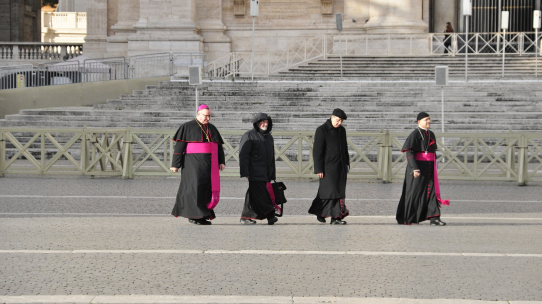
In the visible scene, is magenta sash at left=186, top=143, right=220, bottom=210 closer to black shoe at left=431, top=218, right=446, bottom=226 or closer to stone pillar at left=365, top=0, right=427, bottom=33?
black shoe at left=431, top=218, right=446, bottom=226

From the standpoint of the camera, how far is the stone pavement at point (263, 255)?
615 centimetres

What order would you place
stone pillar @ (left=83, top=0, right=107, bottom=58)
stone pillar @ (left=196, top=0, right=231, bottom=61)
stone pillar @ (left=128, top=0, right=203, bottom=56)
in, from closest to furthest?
stone pillar @ (left=128, top=0, right=203, bottom=56)
stone pillar @ (left=196, top=0, right=231, bottom=61)
stone pillar @ (left=83, top=0, right=107, bottom=58)

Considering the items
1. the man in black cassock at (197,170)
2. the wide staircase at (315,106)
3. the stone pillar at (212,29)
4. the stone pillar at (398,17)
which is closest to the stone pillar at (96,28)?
the stone pillar at (212,29)

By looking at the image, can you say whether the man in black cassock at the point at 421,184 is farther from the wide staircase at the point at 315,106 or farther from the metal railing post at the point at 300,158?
the wide staircase at the point at 315,106

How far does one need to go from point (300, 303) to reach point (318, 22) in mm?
29415

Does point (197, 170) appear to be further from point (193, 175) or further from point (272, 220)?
point (272, 220)

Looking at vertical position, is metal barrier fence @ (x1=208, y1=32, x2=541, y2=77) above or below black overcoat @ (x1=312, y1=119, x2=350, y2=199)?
above

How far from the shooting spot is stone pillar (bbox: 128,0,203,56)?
3231 cm

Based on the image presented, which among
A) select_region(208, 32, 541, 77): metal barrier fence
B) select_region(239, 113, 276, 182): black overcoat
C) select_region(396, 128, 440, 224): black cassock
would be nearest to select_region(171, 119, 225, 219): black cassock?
select_region(239, 113, 276, 182): black overcoat

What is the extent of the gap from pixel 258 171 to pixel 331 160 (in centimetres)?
95

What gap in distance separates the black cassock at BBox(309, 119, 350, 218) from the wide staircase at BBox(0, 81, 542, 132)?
37.0 ft

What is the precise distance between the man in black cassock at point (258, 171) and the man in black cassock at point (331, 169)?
574 millimetres

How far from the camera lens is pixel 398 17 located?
3131cm

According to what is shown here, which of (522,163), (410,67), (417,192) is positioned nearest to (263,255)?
(417,192)
